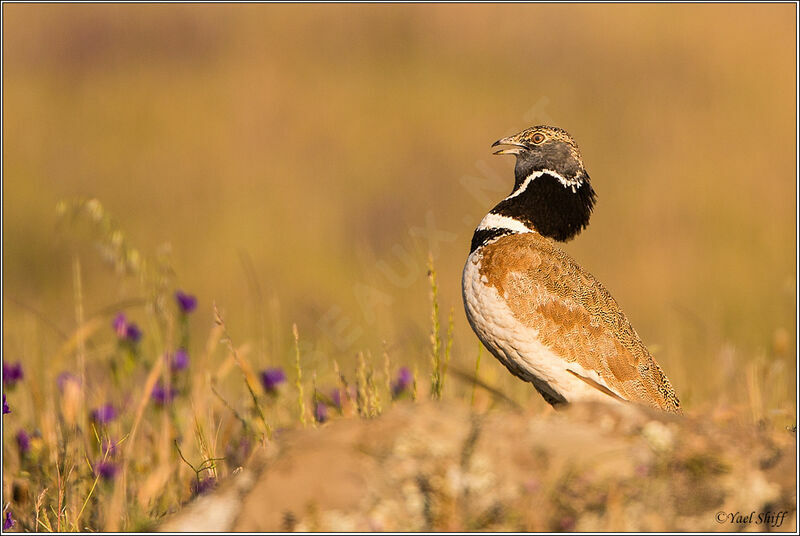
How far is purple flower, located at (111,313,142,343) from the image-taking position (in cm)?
539

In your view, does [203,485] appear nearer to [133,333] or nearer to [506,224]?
[133,333]

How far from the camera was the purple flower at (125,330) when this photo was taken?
5.39 meters

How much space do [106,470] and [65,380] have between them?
1.19 m

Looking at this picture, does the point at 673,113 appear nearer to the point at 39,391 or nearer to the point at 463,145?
the point at 463,145

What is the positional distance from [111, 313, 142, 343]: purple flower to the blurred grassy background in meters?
4.31

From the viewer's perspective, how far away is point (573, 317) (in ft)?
15.5

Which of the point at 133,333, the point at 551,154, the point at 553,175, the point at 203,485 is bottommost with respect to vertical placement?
the point at 203,485

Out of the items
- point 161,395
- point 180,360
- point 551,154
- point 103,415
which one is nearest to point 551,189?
point 551,154

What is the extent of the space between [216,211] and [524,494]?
38.1 feet

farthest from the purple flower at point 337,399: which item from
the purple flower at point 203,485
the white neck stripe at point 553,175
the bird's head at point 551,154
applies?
the bird's head at point 551,154

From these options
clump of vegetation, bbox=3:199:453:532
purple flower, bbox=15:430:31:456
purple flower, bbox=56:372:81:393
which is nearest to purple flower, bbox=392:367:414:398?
clump of vegetation, bbox=3:199:453:532

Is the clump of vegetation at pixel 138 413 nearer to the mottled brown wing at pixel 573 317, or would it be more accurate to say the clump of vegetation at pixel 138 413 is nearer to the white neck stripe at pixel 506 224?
the mottled brown wing at pixel 573 317

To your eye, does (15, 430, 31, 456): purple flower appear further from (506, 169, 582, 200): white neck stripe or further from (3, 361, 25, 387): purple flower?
(506, 169, 582, 200): white neck stripe

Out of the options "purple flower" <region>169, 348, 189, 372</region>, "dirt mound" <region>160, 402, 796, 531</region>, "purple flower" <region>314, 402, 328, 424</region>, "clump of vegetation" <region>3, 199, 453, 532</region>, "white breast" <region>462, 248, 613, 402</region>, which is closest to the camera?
"dirt mound" <region>160, 402, 796, 531</region>
